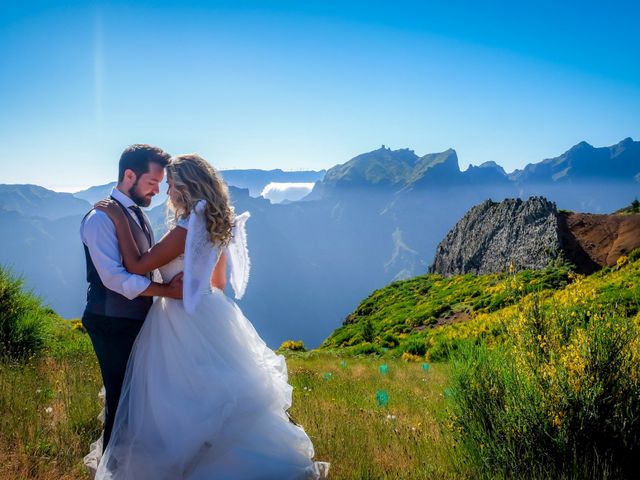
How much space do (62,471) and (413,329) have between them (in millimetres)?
19753

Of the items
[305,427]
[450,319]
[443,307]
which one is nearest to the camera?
[305,427]

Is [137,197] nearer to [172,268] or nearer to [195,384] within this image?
[172,268]

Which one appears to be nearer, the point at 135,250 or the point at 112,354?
the point at 135,250

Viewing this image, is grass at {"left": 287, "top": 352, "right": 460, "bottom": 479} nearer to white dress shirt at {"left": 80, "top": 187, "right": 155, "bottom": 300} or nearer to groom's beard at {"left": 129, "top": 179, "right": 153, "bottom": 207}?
white dress shirt at {"left": 80, "top": 187, "right": 155, "bottom": 300}

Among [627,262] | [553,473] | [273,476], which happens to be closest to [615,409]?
[553,473]

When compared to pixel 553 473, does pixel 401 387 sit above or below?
below

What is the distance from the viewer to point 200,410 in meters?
3.15

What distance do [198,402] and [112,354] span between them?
83 cm

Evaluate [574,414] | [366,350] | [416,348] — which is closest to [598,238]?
[416,348]

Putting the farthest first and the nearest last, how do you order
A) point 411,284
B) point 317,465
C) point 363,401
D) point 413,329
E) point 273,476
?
point 411,284 < point 413,329 < point 363,401 < point 317,465 < point 273,476

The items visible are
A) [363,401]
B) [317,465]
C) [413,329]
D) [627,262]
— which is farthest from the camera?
[413,329]

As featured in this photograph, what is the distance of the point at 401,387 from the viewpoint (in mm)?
7488

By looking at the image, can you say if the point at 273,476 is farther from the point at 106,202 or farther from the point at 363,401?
the point at 363,401

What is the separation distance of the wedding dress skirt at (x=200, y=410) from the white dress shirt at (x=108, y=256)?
37cm
